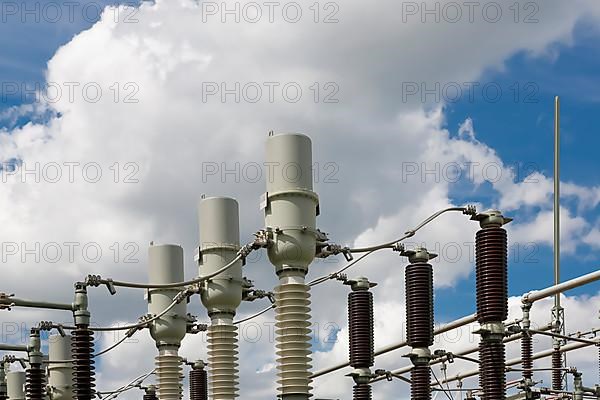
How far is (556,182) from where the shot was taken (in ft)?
127

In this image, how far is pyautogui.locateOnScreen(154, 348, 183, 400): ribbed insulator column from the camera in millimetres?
26938

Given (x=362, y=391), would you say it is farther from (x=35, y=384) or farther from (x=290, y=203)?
(x=35, y=384)

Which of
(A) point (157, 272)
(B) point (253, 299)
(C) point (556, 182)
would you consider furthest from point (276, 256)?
(C) point (556, 182)

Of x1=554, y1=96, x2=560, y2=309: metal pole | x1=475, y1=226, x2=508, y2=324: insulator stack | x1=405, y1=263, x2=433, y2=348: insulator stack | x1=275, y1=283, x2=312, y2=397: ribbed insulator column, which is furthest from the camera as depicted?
x1=554, y1=96, x2=560, y2=309: metal pole

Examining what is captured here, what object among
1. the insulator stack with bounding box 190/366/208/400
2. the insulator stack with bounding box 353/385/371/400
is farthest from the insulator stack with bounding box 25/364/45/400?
the insulator stack with bounding box 190/366/208/400

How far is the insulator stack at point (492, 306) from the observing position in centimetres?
2009

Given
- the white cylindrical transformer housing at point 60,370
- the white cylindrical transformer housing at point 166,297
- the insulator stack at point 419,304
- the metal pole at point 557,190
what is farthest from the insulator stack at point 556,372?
the white cylindrical transformer housing at point 60,370

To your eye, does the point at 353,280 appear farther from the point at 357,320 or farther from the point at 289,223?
the point at 289,223

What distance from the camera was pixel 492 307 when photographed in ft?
66.3

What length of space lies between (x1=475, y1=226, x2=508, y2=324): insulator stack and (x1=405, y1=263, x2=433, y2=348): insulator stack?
2.12m

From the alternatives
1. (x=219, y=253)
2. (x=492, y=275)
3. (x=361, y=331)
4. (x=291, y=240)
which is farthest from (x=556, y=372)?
(x=291, y=240)

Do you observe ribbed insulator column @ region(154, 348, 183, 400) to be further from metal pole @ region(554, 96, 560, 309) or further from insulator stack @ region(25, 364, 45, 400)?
metal pole @ region(554, 96, 560, 309)

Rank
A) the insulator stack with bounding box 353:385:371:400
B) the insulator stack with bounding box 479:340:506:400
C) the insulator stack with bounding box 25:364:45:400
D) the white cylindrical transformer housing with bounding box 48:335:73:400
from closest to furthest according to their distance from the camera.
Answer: the insulator stack with bounding box 479:340:506:400 < the insulator stack with bounding box 25:364:45:400 < the insulator stack with bounding box 353:385:371:400 < the white cylindrical transformer housing with bounding box 48:335:73:400

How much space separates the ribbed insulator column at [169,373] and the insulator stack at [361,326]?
16.6 ft
